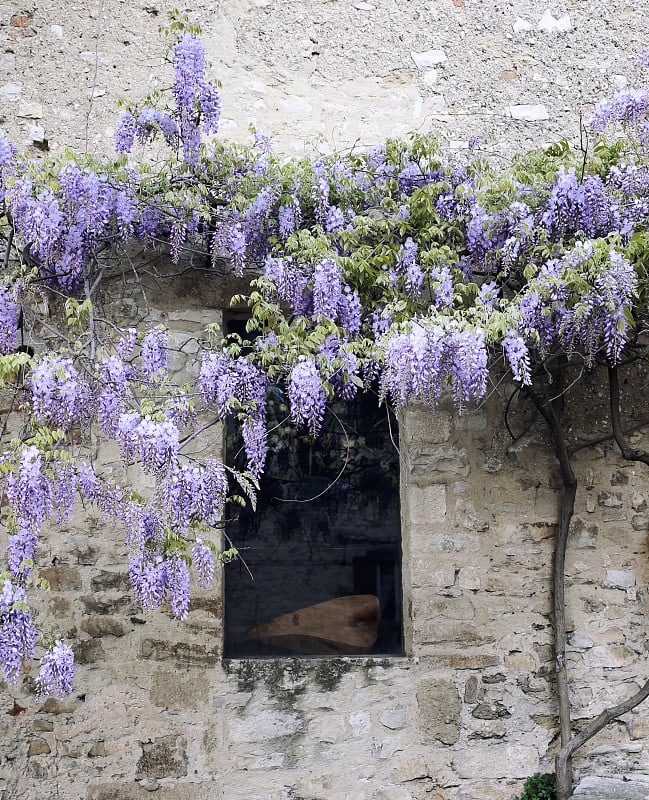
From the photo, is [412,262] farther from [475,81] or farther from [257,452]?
[475,81]

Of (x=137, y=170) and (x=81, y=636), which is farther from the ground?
(x=137, y=170)

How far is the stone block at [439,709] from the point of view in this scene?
3594 millimetres

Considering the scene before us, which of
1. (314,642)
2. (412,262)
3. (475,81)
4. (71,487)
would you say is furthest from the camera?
(475,81)

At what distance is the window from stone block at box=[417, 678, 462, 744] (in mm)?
227

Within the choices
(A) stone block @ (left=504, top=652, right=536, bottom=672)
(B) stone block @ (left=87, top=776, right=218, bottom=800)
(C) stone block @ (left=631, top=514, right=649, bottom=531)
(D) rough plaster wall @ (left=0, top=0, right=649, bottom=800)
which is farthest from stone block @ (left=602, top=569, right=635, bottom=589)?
(B) stone block @ (left=87, top=776, right=218, bottom=800)

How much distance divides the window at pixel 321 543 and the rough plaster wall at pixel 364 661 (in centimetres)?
13

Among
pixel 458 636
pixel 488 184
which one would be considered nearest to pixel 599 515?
pixel 458 636

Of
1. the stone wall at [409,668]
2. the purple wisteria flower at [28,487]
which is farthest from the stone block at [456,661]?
the purple wisteria flower at [28,487]

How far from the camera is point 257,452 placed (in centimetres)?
333

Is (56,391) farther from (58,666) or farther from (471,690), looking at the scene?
(471,690)

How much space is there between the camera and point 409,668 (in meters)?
3.64

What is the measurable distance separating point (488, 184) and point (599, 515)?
148cm

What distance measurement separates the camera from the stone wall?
352 cm

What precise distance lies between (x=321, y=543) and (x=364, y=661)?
0.53m
